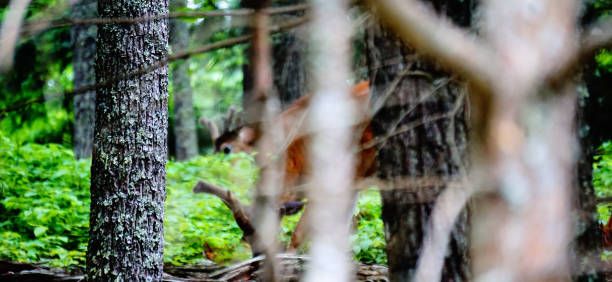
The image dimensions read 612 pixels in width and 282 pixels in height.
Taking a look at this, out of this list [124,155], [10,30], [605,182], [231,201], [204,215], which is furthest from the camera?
[204,215]

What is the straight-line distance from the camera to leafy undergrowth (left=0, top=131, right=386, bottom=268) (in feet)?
17.8

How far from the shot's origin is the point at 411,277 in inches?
110

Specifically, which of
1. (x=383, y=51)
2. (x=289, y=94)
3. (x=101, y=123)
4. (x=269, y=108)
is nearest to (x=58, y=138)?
(x=289, y=94)

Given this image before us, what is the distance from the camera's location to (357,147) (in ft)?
7.62

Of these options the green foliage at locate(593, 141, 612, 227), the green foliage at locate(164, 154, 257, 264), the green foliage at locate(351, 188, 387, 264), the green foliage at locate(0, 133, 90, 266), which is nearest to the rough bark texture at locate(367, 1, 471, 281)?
the green foliage at locate(351, 188, 387, 264)

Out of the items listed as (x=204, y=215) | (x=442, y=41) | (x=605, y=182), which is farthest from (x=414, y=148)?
(x=204, y=215)

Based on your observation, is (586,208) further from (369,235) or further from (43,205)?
(43,205)

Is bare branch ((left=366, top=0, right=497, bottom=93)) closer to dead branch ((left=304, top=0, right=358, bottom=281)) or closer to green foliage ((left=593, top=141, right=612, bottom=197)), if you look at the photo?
dead branch ((left=304, top=0, right=358, bottom=281))

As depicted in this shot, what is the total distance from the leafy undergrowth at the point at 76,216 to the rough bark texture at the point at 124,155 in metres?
1.34

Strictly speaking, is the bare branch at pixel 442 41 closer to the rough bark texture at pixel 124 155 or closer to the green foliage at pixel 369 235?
the rough bark texture at pixel 124 155

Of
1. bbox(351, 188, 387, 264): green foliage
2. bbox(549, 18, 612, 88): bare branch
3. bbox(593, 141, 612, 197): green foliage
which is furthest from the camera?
bbox(593, 141, 612, 197): green foliage

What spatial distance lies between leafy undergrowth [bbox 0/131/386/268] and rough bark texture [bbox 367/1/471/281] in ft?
6.51

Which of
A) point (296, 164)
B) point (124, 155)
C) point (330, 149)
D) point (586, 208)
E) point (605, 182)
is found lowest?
point (586, 208)

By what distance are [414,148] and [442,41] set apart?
1662 mm
